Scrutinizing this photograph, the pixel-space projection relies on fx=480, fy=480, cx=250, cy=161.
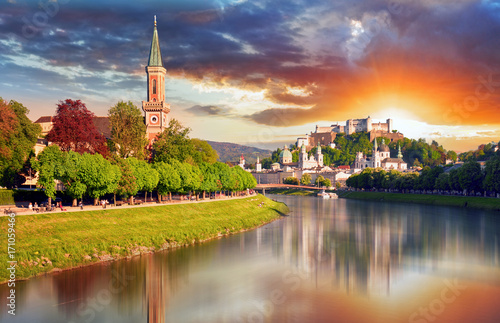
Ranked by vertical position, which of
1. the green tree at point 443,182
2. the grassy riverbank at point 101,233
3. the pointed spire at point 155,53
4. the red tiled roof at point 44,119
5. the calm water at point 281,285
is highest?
the pointed spire at point 155,53

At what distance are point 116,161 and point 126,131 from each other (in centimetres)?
1940

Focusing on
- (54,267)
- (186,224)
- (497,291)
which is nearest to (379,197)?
(186,224)

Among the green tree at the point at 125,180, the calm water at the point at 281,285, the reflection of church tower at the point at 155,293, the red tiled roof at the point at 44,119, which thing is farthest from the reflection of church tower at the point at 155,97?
the reflection of church tower at the point at 155,293

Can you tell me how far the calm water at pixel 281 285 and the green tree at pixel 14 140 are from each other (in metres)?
21.8

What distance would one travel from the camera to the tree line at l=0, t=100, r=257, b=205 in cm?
4862

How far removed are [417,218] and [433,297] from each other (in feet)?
175

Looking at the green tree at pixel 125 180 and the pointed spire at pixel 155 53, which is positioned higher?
the pointed spire at pixel 155 53

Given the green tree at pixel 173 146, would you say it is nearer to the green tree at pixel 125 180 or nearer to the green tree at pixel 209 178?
the green tree at pixel 209 178

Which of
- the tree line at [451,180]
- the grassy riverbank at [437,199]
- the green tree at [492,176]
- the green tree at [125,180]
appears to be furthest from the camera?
the tree line at [451,180]

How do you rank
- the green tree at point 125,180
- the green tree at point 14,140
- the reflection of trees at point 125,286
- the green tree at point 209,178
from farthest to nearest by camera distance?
the green tree at point 209,178, the green tree at point 125,180, the green tree at point 14,140, the reflection of trees at point 125,286

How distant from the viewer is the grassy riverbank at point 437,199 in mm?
96312

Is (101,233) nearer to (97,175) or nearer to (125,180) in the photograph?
(97,175)

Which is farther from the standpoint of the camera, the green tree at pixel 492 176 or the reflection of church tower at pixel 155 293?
the green tree at pixel 492 176

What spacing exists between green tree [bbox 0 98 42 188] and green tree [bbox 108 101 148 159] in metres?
14.1
